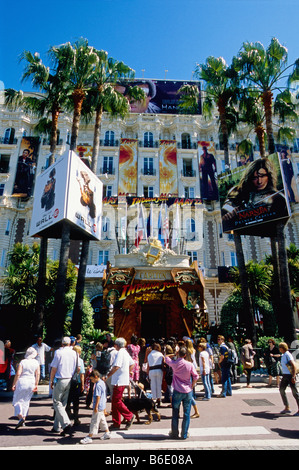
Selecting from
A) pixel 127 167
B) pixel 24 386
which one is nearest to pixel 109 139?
pixel 127 167

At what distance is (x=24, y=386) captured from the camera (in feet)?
21.4

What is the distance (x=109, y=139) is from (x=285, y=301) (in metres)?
27.0

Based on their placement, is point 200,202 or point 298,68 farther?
point 200,202

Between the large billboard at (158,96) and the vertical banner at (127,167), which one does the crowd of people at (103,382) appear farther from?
the large billboard at (158,96)

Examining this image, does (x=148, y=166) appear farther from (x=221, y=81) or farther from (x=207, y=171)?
(x=221, y=81)

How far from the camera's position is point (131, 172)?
107 feet

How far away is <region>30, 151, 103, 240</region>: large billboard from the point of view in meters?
13.6

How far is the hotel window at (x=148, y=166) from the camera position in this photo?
107 feet

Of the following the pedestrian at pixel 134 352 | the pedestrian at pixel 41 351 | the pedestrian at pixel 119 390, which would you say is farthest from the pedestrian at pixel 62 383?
the pedestrian at pixel 41 351

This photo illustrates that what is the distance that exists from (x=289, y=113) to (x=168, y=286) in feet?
41.9

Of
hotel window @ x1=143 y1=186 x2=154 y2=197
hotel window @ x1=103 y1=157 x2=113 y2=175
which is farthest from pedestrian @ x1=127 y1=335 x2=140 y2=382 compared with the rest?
hotel window @ x1=103 y1=157 x2=113 y2=175
